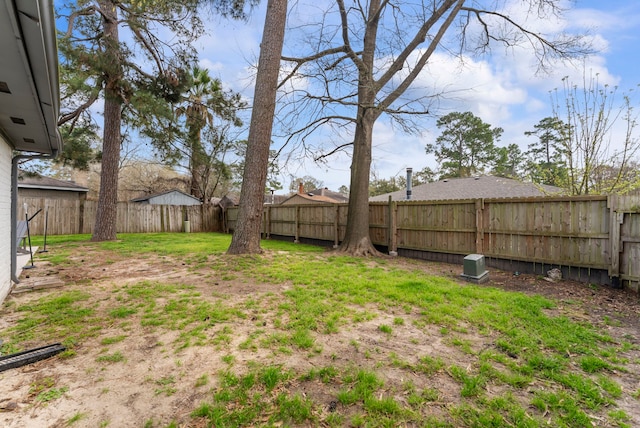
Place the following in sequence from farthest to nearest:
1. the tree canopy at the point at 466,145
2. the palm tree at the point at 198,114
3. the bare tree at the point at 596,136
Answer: the tree canopy at the point at 466,145, the palm tree at the point at 198,114, the bare tree at the point at 596,136

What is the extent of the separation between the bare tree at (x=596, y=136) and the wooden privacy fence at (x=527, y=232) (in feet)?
6.18

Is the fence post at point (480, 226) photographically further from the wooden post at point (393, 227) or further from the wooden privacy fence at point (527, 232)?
the wooden post at point (393, 227)

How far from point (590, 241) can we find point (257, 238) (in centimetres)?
635

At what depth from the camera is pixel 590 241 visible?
480cm

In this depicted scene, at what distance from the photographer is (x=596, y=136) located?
5996mm

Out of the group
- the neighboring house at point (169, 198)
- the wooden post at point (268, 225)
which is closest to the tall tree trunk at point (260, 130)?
the wooden post at point (268, 225)

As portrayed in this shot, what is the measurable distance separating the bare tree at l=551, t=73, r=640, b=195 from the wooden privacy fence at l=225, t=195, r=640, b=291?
188 centimetres

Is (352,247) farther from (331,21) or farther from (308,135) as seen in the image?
(331,21)

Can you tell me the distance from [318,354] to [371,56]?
24.9 feet

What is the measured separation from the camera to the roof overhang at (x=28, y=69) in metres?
1.35

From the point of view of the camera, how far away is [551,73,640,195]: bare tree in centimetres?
571

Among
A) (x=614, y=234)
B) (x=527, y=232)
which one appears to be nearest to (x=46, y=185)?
(x=527, y=232)

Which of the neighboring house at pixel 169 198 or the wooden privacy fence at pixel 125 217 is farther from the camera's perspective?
the neighboring house at pixel 169 198

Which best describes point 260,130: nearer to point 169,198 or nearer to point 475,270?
point 475,270
